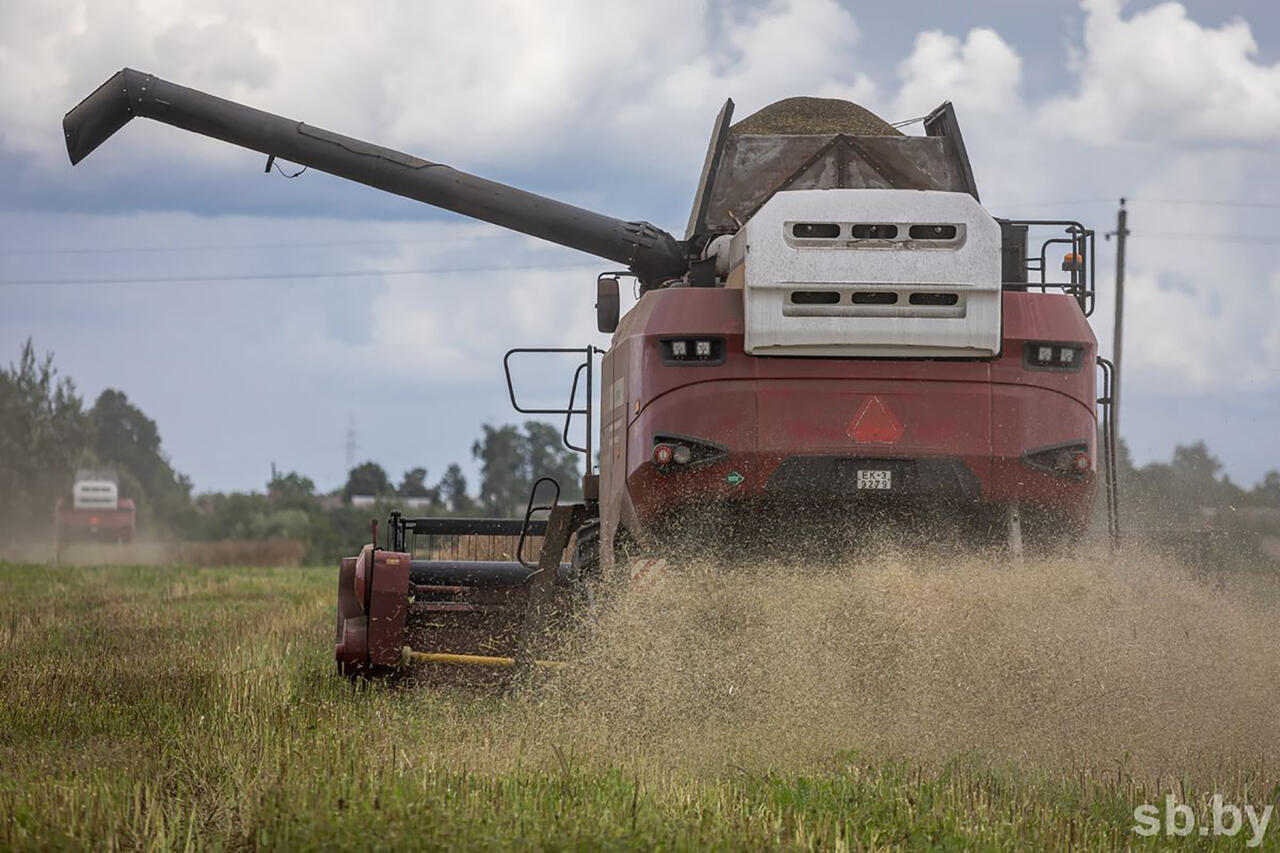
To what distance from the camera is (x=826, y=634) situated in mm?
7219

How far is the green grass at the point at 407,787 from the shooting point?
4.82m

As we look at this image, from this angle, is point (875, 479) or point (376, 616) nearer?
point (875, 479)

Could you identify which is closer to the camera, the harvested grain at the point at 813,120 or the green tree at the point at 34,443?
the harvested grain at the point at 813,120

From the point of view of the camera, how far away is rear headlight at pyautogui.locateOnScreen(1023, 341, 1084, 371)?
7.46 meters

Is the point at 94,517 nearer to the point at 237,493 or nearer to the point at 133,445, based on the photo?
the point at 237,493

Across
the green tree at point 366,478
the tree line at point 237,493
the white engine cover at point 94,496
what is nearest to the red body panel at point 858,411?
the tree line at point 237,493

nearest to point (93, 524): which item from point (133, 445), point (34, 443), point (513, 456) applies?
point (34, 443)

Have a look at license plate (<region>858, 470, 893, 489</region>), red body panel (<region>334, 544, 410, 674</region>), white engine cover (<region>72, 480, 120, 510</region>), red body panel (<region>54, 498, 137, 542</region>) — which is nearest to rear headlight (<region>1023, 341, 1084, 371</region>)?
license plate (<region>858, 470, 893, 489</region>)

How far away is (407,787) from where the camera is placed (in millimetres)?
5316

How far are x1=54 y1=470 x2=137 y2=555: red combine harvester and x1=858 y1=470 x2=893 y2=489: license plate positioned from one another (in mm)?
49436

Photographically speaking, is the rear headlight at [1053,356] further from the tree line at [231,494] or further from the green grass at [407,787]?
the tree line at [231,494]

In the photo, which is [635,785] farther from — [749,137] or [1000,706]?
[749,137]

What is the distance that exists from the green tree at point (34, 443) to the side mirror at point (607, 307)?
60.4m

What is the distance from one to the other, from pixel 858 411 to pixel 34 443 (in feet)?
221
